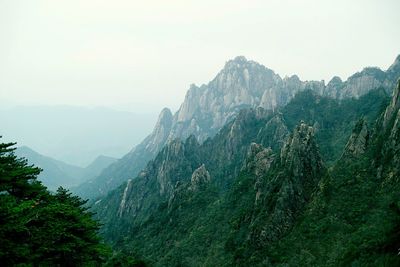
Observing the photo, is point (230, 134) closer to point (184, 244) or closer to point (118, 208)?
point (118, 208)

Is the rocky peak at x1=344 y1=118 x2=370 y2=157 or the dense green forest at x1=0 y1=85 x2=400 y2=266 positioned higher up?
the rocky peak at x1=344 y1=118 x2=370 y2=157

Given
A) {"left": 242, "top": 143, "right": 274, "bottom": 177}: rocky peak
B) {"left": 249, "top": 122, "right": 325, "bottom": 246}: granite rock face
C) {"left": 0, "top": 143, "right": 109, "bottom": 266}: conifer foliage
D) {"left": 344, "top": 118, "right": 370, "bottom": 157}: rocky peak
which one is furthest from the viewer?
{"left": 242, "top": 143, "right": 274, "bottom": 177}: rocky peak

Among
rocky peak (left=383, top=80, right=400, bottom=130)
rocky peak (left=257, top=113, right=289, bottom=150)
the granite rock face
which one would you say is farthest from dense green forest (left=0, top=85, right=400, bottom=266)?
rocky peak (left=257, top=113, right=289, bottom=150)

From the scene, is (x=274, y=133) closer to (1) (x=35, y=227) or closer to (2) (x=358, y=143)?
(2) (x=358, y=143)

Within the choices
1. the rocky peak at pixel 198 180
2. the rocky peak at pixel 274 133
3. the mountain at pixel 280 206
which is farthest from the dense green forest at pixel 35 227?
the rocky peak at pixel 274 133

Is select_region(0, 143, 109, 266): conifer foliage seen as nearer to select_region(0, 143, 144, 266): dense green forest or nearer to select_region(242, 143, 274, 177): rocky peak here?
select_region(0, 143, 144, 266): dense green forest

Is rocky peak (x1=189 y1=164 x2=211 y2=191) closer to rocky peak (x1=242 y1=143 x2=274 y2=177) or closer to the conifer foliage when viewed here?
rocky peak (x1=242 y1=143 x2=274 y2=177)

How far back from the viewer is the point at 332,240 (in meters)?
55.6

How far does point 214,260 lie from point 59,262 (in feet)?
160

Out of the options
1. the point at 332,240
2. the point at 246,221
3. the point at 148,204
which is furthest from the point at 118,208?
the point at 332,240

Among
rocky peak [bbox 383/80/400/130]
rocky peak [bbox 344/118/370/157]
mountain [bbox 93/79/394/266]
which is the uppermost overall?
rocky peak [bbox 383/80/400/130]

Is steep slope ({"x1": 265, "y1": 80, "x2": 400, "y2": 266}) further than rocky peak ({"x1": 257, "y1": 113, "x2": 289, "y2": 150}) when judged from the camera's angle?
No

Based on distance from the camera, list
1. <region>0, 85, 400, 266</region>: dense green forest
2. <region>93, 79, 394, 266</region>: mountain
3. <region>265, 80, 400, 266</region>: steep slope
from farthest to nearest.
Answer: <region>93, 79, 394, 266</region>: mountain
<region>265, 80, 400, 266</region>: steep slope
<region>0, 85, 400, 266</region>: dense green forest

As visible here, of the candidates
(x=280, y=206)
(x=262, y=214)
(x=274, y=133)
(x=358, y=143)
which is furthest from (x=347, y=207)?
(x=274, y=133)
